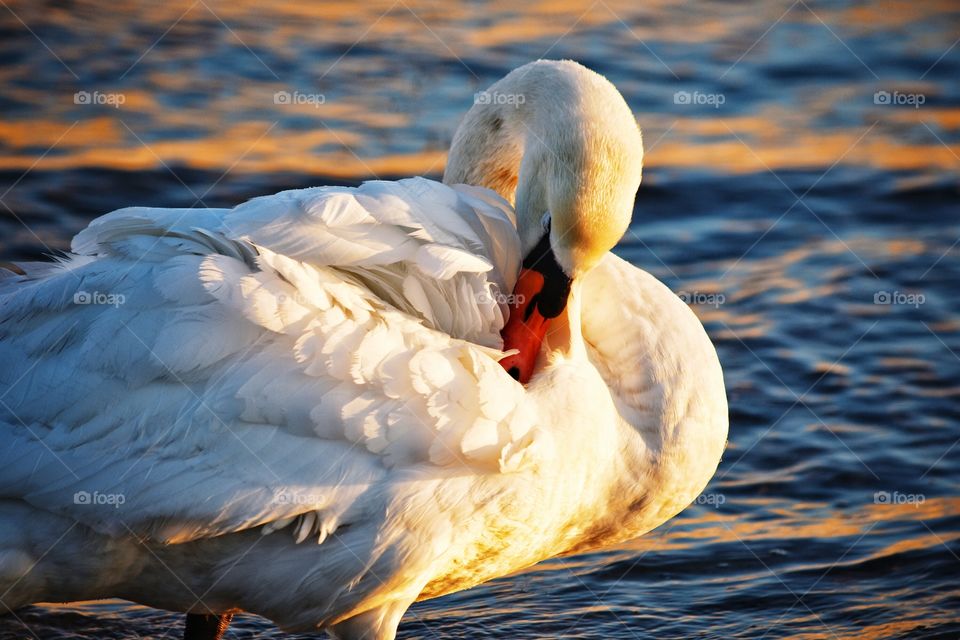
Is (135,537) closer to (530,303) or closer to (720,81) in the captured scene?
(530,303)

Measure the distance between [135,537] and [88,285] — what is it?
0.83 metres

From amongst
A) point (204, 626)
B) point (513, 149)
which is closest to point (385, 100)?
point (513, 149)

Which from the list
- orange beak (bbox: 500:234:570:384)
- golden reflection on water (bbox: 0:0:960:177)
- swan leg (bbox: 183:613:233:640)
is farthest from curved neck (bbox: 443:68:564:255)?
golden reflection on water (bbox: 0:0:960:177)

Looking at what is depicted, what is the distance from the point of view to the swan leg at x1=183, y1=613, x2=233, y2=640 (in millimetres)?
5359

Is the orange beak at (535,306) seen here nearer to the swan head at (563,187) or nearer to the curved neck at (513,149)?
the swan head at (563,187)

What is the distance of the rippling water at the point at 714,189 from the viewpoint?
6.27 metres

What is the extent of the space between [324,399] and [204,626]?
146 centimetres

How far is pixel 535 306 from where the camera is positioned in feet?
15.9

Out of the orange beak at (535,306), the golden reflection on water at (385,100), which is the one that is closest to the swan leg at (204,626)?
the orange beak at (535,306)

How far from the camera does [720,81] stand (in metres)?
11.1

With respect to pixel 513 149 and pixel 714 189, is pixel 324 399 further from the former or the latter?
pixel 714 189

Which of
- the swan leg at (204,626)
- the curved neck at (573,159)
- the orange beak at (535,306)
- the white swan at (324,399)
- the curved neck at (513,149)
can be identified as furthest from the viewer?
Result: the swan leg at (204,626)

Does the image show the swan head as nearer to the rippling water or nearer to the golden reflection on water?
the rippling water

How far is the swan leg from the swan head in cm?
159
